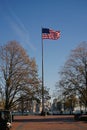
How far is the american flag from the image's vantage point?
56.1m

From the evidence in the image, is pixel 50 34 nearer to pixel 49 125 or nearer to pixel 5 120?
pixel 49 125

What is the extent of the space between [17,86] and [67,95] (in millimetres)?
10290

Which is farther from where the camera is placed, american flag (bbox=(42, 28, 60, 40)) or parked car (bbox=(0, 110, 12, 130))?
american flag (bbox=(42, 28, 60, 40))

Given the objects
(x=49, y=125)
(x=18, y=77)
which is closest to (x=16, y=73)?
(x=18, y=77)

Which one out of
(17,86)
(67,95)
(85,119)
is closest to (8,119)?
(85,119)

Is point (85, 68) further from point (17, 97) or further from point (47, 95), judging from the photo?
point (17, 97)

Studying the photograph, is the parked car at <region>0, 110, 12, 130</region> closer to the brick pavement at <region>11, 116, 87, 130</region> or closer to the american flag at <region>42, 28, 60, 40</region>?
the brick pavement at <region>11, 116, 87, 130</region>

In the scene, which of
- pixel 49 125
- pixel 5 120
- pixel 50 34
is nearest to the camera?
pixel 5 120

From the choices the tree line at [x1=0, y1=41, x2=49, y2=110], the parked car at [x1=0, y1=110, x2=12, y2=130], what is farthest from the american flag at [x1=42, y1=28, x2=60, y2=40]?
the parked car at [x1=0, y1=110, x2=12, y2=130]

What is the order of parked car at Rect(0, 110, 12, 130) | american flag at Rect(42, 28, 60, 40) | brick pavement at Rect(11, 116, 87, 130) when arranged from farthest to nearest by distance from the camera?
american flag at Rect(42, 28, 60, 40), brick pavement at Rect(11, 116, 87, 130), parked car at Rect(0, 110, 12, 130)

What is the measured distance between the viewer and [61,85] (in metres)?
61.7

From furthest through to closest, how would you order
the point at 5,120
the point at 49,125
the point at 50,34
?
the point at 50,34
the point at 49,125
the point at 5,120

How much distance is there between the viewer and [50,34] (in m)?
57.2

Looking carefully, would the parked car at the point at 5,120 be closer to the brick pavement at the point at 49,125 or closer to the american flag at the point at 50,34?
the brick pavement at the point at 49,125
